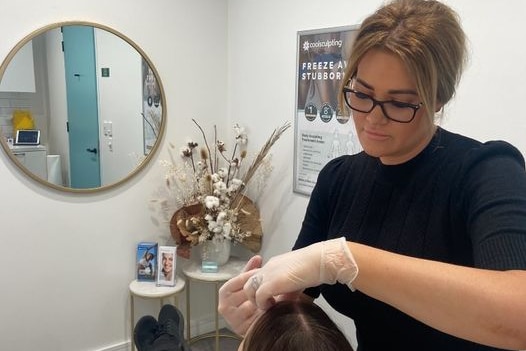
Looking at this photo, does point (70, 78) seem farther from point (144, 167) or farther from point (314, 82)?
point (314, 82)

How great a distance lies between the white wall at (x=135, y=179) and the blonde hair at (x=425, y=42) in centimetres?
121

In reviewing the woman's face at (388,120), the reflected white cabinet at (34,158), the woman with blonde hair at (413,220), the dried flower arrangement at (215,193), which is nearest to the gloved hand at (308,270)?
the woman with blonde hair at (413,220)

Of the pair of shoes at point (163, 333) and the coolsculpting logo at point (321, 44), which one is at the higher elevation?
the coolsculpting logo at point (321, 44)

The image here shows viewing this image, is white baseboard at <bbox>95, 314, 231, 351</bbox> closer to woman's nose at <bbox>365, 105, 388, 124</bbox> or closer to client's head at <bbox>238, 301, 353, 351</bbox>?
client's head at <bbox>238, 301, 353, 351</bbox>

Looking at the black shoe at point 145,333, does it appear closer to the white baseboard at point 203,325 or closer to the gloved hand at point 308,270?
the white baseboard at point 203,325

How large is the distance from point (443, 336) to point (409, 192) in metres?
0.30

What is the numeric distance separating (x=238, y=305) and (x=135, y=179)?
1.69 metres

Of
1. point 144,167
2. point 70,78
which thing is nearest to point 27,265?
point 144,167

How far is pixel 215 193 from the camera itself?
98.5 inches

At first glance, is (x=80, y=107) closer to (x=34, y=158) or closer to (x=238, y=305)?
(x=34, y=158)

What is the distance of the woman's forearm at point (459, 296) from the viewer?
0.61 metres

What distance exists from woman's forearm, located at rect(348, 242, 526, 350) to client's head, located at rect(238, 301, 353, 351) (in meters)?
0.23

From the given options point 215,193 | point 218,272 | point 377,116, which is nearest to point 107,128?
point 215,193

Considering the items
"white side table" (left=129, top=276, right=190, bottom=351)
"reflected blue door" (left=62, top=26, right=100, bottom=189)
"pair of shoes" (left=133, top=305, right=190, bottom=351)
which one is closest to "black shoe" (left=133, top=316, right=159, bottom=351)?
"pair of shoes" (left=133, top=305, right=190, bottom=351)
